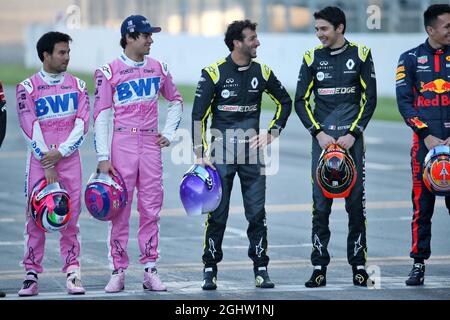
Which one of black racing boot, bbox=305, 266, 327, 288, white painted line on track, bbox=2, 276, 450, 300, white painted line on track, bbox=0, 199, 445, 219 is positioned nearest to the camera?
white painted line on track, bbox=2, 276, 450, 300

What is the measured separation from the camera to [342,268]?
37.7 ft

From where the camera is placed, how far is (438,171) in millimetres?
10234

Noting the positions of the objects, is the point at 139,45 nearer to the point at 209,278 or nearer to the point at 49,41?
the point at 49,41

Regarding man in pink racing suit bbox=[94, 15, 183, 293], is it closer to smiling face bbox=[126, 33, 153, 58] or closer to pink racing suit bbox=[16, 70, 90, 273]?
smiling face bbox=[126, 33, 153, 58]

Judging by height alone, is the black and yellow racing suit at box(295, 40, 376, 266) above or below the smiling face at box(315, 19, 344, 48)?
below

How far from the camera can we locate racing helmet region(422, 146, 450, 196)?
10.2m

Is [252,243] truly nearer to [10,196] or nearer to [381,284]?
[381,284]

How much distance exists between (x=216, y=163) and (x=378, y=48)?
2207 centimetres

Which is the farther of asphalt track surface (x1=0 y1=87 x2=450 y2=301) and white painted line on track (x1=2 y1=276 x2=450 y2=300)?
asphalt track surface (x1=0 y1=87 x2=450 y2=301)

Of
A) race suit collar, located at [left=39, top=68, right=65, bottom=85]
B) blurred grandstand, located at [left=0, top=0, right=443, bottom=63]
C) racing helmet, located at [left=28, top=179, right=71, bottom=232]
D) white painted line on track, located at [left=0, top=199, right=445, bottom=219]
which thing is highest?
blurred grandstand, located at [left=0, top=0, right=443, bottom=63]

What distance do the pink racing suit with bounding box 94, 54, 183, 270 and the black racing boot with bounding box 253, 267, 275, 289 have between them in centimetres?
83

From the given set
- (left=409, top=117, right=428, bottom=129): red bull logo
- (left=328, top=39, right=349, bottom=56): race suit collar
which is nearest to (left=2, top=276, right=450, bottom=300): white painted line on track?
(left=409, top=117, right=428, bottom=129): red bull logo

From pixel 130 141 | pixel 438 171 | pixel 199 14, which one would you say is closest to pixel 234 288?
pixel 130 141

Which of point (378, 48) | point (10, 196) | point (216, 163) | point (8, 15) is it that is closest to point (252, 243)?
point (216, 163)
